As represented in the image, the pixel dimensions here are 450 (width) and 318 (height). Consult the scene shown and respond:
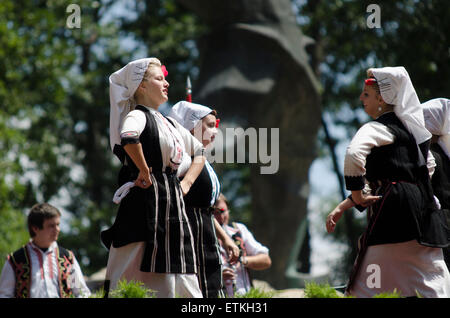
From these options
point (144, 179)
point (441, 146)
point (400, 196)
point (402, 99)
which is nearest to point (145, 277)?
point (144, 179)

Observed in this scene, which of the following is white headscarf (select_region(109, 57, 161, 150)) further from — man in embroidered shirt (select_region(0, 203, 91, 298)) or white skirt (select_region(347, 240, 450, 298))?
white skirt (select_region(347, 240, 450, 298))

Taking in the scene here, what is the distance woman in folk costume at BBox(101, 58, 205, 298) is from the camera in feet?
14.5

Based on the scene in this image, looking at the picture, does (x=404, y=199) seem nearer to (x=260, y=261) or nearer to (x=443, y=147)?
(x=443, y=147)

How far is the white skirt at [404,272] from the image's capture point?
14.8 feet

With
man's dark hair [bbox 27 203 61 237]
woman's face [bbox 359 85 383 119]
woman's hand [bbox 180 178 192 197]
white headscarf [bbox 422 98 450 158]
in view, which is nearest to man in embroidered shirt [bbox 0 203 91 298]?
man's dark hair [bbox 27 203 61 237]

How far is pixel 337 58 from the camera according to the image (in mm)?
16906

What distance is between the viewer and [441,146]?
5.59 metres

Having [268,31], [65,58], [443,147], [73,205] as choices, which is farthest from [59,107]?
[443,147]

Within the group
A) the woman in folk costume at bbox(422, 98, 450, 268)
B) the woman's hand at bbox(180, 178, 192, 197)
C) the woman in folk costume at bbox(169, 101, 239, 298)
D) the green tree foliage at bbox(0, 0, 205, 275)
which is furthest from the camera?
the green tree foliage at bbox(0, 0, 205, 275)

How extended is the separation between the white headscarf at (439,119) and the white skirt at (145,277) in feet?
6.96

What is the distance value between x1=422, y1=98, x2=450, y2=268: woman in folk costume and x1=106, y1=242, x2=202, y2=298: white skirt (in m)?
1.91

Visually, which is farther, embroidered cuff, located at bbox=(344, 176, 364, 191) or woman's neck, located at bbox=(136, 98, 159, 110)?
woman's neck, located at bbox=(136, 98, 159, 110)

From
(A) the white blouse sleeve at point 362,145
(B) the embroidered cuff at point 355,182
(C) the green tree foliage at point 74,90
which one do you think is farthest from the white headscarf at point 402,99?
(C) the green tree foliage at point 74,90

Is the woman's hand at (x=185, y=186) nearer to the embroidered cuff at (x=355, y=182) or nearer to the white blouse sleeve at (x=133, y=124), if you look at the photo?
the white blouse sleeve at (x=133, y=124)
